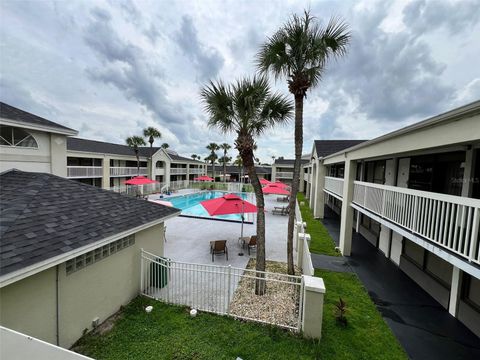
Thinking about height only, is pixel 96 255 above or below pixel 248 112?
below

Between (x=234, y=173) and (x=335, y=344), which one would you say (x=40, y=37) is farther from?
(x=234, y=173)

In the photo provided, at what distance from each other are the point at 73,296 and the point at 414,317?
30.8 ft

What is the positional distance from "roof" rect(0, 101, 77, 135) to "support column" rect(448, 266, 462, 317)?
17.0 m

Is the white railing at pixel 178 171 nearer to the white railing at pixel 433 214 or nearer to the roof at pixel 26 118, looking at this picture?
the roof at pixel 26 118

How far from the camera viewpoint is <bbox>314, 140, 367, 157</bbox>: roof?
2000 centimetres

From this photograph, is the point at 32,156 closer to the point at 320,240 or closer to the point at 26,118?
the point at 26,118

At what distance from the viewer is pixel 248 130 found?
7.62 metres

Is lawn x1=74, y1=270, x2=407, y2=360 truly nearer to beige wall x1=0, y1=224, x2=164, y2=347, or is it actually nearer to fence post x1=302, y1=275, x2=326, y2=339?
fence post x1=302, y1=275, x2=326, y2=339

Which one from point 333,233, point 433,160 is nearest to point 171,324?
point 433,160

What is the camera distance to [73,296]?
5168 millimetres

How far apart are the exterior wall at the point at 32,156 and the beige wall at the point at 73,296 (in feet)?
23.8

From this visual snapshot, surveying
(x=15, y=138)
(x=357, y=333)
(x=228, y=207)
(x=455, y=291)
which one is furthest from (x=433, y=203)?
(x=15, y=138)

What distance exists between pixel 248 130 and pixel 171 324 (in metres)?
6.23

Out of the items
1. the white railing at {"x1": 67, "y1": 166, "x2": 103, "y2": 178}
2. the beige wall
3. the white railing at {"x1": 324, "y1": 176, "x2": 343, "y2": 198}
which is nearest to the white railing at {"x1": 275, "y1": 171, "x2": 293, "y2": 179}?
the white railing at {"x1": 324, "y1": 176, "x2": 343, "y2": 198}
